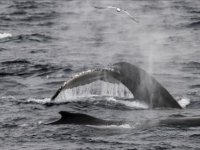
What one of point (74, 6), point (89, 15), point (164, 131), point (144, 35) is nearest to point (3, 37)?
point (144, 35)

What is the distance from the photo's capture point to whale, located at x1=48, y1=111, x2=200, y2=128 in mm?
14000

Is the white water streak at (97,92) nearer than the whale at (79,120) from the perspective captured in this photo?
No

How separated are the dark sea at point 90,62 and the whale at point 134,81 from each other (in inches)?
9.0

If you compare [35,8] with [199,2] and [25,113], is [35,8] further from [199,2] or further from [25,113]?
[25,113]

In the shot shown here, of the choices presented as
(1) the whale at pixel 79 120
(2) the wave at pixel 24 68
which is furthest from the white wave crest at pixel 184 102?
(2) the wave at pixel 24 68

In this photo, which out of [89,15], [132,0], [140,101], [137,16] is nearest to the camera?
[140,101]

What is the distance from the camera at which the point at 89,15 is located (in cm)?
4069

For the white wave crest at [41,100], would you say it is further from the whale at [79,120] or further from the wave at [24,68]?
the wave at [24,68]

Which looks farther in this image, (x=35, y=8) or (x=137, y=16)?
(x=35, y=8)

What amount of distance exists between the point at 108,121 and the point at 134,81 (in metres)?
1.62

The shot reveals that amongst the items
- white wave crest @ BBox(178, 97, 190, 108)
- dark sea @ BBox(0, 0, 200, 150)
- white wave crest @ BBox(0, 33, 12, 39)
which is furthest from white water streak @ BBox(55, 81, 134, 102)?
white wave crest @ BBox(0, 33, 12, 39)

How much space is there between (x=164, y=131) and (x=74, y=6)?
30.7 meters

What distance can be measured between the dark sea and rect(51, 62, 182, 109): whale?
0.23m

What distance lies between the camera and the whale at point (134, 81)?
50.1 feet
